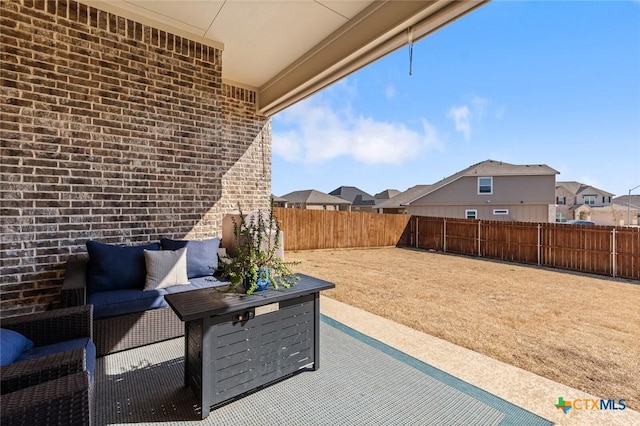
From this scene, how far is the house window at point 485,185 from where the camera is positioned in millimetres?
16609

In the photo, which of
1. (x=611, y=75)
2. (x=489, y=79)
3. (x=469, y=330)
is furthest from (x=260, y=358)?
(x=489, y=79)

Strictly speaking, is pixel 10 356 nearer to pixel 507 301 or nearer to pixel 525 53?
pixel 507 301

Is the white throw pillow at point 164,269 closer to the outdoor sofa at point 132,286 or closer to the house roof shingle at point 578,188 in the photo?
the outdoor sofa at point 132,286

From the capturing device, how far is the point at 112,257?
10.1 ft

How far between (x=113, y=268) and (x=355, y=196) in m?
29.9

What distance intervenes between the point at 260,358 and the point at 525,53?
9.61 metres

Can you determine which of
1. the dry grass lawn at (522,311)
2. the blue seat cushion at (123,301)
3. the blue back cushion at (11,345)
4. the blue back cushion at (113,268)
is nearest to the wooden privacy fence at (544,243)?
the dry grass lawn at (522,311)

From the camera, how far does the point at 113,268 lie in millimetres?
3037

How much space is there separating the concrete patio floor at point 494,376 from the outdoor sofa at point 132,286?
191 cm

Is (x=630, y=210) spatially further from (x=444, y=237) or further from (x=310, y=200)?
(x=310, y=200)

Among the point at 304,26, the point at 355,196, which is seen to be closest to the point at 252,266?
the point at 304,26

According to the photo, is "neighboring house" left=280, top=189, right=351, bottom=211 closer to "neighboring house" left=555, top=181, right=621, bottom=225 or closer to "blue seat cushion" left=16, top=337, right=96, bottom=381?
"neighboring house" left=555, top=181, right=621, bottom=225

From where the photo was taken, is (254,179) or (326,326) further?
(254,179)

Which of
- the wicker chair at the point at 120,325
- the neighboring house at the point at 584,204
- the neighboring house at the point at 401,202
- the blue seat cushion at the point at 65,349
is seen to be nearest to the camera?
the blue seat cushion at the point at 65,349
